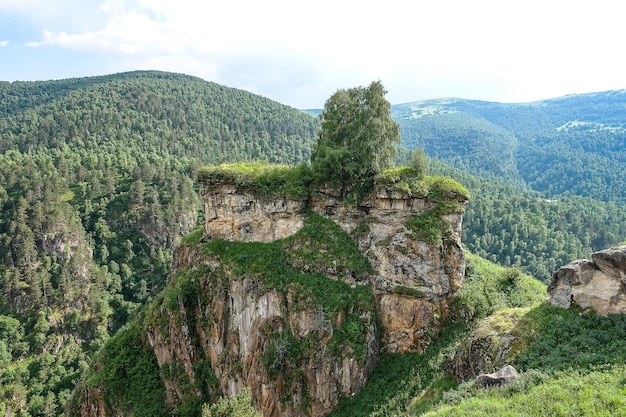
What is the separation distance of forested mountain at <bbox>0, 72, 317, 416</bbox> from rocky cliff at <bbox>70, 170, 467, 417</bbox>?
126 ft

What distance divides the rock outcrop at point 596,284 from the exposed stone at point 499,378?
5.79 metres

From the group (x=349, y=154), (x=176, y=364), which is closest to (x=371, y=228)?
(x=349, y=154)

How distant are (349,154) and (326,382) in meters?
15.3

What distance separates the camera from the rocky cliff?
942 inches

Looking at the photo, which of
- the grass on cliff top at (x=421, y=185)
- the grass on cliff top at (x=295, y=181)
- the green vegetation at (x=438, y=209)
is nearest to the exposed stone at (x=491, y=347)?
the green vegetation at (x=438, y=209)

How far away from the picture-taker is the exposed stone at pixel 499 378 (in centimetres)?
1429

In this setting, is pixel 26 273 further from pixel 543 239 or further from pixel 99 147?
pixel 543 239

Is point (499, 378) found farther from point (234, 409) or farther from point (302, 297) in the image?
point (302, 297)

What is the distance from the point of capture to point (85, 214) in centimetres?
8756

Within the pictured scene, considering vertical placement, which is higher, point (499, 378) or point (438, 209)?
point (438, 209)

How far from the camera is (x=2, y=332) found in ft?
208

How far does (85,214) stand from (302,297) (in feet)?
267

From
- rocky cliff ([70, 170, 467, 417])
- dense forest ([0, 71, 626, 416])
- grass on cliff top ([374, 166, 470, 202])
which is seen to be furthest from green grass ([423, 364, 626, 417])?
dense forest ([0, 71, 626, 416])

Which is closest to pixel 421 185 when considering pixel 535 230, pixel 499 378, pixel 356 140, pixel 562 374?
pixel 356 140
